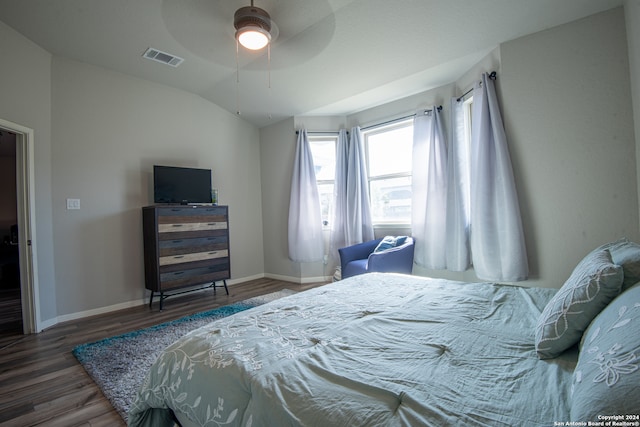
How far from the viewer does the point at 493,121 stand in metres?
2.75

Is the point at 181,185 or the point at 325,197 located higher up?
the point at 181,185

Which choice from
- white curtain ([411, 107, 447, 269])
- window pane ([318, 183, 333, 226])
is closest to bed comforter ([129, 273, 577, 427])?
white curtain ([411, 107, 447, 269])

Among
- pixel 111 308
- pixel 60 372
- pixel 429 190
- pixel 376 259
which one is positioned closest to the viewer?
pixel 60 372

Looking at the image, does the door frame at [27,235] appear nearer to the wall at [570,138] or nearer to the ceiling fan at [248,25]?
the ceiling fan at [248,25]

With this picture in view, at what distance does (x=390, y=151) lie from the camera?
4176mm

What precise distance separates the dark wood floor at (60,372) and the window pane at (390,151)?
2.80 m

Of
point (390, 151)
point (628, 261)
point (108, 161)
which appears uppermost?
point (390, 151)

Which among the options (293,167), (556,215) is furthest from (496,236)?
(293,167)

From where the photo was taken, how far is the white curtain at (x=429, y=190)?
3398mm

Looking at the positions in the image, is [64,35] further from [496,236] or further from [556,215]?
[556,215]

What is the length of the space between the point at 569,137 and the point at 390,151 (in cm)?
209

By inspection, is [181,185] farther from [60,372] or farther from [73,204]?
[60,372]

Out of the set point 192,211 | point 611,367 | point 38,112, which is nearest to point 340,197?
point 192,211

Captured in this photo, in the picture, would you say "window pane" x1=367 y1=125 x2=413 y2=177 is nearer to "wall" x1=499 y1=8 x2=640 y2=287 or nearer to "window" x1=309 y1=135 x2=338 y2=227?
"window" x1=309 y1=135 x2=338 y2=227
